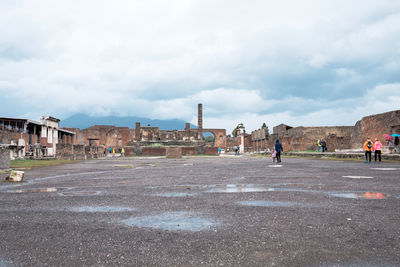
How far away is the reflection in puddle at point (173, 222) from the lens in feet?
10.1

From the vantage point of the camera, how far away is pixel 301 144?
3884 cm

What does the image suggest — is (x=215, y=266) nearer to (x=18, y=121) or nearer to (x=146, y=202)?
(x=146, y=202)

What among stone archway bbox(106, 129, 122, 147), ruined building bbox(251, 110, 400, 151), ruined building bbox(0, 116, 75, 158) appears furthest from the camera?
stone archway bbox(106, 129, 122, 147)

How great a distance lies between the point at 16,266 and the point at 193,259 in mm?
1187

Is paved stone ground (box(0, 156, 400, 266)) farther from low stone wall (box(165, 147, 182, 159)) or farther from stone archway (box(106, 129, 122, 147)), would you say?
stone archway (box(106, 129, 122, 147))

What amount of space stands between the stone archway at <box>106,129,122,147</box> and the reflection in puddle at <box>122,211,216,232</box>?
64159mm


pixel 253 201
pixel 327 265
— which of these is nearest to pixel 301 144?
pixel 253 201

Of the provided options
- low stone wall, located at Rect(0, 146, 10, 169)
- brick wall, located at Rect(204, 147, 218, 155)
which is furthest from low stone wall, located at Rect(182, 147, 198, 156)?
low stone wall, located at Rect(0, 146, 10, 169)

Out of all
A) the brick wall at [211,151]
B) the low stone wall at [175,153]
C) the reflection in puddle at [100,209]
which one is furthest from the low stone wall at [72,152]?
the reflection in puddle at [100,209]

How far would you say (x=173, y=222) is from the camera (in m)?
3.31

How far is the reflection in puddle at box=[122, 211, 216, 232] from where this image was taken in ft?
10.1

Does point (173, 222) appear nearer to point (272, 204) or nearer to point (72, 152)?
point (272, 204)

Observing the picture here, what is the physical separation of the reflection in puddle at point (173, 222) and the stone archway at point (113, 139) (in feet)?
210

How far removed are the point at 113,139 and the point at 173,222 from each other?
64.7 metres
